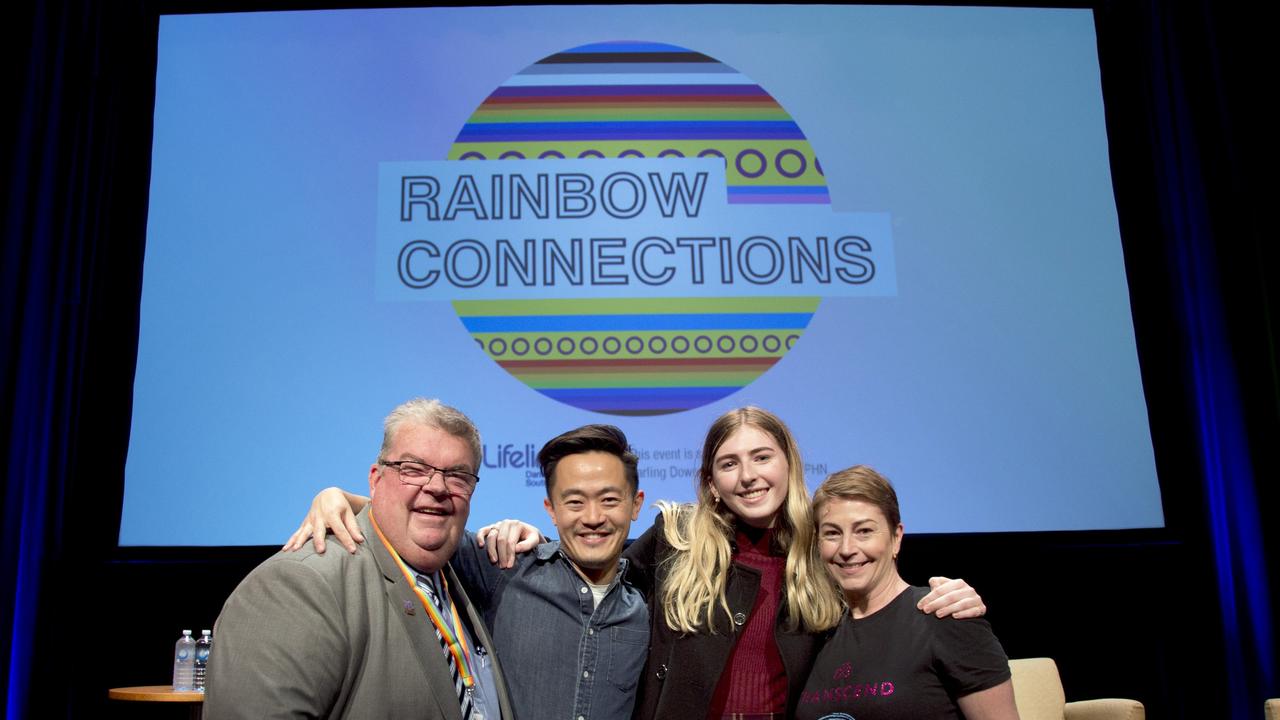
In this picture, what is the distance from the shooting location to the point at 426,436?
2117 mm

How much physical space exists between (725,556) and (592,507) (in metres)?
0.44

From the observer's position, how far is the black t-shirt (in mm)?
2096

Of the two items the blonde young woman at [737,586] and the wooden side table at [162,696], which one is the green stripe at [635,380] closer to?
the blonde young woman at [737,586]

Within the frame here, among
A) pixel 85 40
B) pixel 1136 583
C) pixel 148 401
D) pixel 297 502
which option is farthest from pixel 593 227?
pixel 1136 583

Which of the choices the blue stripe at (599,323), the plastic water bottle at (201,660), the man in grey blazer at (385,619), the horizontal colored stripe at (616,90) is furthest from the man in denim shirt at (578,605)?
the horizontal colored stripe at (616,90)

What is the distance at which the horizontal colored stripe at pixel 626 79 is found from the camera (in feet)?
16.1

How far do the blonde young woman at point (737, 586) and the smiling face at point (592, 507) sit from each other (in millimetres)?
196

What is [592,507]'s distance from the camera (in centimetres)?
234

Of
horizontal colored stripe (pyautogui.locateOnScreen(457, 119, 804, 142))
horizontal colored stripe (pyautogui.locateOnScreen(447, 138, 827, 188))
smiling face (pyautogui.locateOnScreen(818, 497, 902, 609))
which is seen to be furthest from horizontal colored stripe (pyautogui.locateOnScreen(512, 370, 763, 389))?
smiling face (pyautogui.locateOnScreen(818, 497, 902, 609))

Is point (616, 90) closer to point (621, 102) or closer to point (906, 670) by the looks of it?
point (621, 102)

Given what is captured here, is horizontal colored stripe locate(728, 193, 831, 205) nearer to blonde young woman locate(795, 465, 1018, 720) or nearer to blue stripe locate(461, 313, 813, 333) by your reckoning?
blue stripe locate(461, 313, 813, 333)

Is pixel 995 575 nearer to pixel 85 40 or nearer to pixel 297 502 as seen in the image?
pixel 297 502

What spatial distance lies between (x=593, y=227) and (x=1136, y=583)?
3.39m

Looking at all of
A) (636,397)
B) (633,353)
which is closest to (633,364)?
(633,353)
